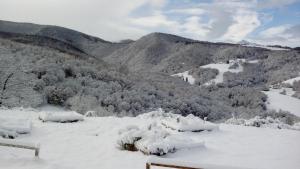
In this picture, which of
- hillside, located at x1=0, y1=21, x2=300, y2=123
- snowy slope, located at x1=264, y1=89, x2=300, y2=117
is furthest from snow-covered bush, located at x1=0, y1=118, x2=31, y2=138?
snowy slope, located at x1=264, y1=89, x2=300, y2=117

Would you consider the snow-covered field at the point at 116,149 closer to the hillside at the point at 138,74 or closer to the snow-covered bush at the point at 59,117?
the snow-covered bush at the point at 59,117

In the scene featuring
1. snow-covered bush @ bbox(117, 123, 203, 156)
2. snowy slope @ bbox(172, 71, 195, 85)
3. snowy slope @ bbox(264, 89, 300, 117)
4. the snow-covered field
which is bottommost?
snowy slope @ bbox(264, 89, 300, 117)

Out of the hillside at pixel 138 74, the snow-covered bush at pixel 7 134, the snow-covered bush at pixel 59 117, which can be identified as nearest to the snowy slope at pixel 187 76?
the hillside at pixel 138 74

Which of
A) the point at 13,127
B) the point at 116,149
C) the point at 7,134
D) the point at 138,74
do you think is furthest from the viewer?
the point at 138,74

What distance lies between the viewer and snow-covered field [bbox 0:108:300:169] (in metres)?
10.2

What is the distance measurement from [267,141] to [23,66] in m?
34.1

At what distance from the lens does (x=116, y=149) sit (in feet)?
40.1

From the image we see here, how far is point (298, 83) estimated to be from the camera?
4016 inches

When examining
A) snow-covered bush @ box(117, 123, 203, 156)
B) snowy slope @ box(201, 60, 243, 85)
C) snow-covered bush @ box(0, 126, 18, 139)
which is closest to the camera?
snow-covered bush @ box(117, 123, 203, 156)

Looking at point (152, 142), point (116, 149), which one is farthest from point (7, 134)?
point (152, 142)

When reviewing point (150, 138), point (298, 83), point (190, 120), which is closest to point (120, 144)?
point (150, 138)

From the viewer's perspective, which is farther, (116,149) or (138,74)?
(138,74)

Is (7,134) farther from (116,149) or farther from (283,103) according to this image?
(283,103)

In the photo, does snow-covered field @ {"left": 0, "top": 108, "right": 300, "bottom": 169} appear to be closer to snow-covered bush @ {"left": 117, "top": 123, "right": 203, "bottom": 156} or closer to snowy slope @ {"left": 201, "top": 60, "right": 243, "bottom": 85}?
snow-covered bush @ {"left": 117, "top": 123, "right": 203, "bottom": 156}
